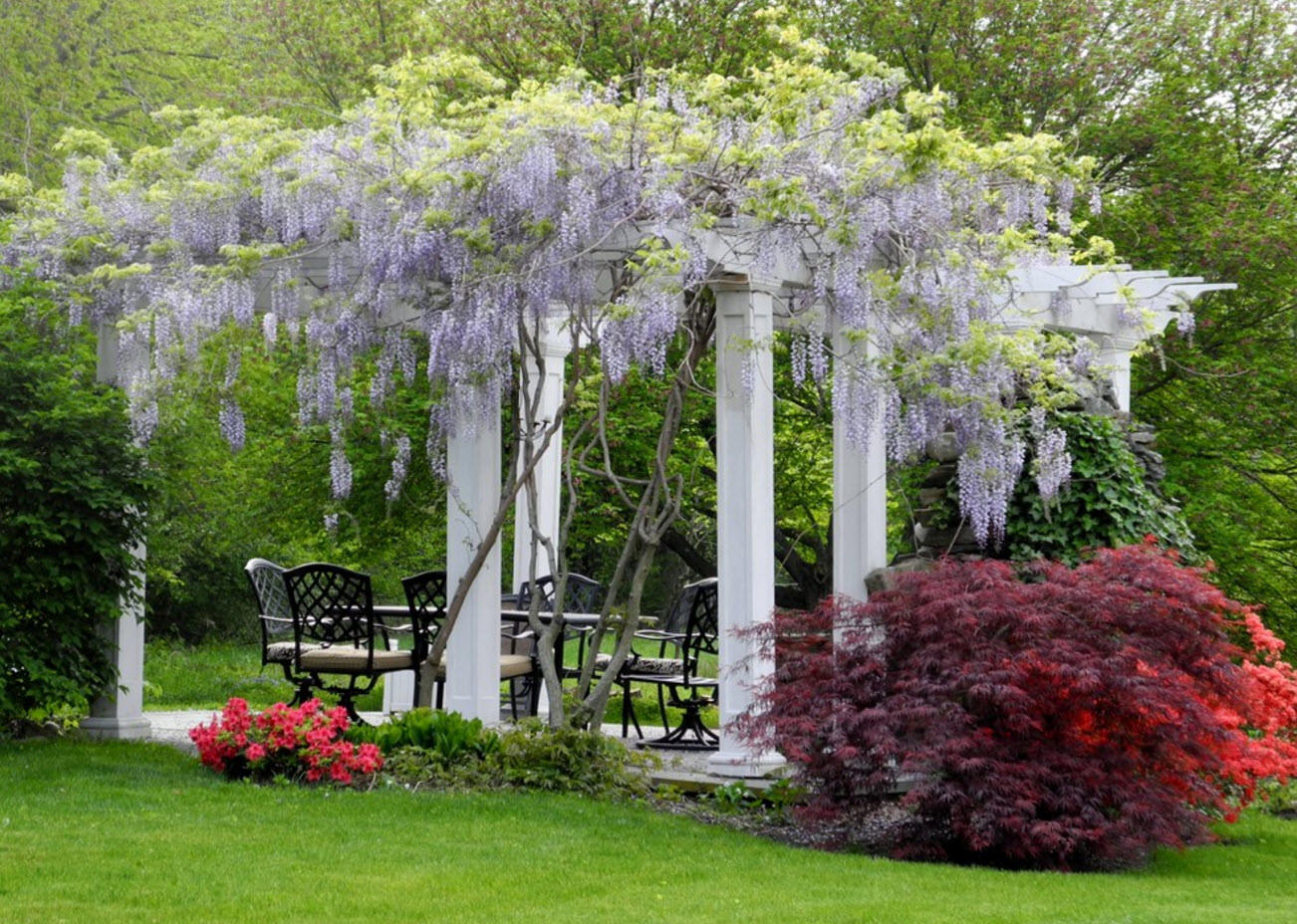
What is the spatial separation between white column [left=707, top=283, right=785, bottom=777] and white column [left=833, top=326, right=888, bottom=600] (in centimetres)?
49

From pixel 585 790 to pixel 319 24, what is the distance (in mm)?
11568

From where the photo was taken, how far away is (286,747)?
7.30 meters

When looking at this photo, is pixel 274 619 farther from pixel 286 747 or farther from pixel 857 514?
pixel 857 514

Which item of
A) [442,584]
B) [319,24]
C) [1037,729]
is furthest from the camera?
[319,24]

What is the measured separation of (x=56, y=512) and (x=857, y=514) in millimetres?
3852

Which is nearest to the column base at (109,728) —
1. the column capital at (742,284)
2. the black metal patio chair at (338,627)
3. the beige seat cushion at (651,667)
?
the black metal patio chair at (338,627)

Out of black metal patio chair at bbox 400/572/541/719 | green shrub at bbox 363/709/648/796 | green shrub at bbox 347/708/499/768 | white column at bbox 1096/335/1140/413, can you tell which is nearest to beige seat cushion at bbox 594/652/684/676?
black metal patio chair at bbox 400/572/541/719

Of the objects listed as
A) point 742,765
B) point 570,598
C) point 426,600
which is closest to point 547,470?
point 570,598

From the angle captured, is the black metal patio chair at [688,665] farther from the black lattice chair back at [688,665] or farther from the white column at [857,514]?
the white column at [857,514]

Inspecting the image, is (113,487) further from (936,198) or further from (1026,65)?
(1026,65)

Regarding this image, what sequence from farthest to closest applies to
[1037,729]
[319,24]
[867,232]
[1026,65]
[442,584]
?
[319,24], [1026,65], [442,584], [867,232], [1037,729]

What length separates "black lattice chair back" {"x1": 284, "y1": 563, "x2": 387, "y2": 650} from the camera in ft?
27.0

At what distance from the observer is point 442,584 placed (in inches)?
352

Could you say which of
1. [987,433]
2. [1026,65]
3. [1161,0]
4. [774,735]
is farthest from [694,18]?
[774,735]
